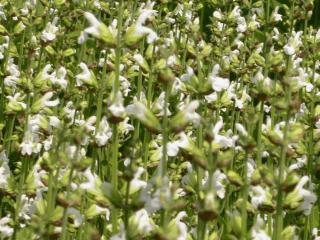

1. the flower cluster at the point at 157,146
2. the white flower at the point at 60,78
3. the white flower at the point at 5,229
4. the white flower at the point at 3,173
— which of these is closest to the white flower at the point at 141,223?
the flower cluster at the point at 157,146

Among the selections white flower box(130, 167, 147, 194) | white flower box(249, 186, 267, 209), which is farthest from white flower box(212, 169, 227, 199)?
white flower box(130, 167, 147, 194)

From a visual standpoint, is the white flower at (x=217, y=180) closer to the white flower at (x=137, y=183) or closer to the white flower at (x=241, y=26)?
the white flower at (x=137, y=183)

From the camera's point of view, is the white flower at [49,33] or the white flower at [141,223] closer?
the white flower at [141,223]

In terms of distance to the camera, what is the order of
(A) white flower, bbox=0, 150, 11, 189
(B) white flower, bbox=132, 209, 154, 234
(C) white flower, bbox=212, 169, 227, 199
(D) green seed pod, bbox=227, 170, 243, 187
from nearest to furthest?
(B) white flower, bbox=132, 209, 154, 234 → (C) white flower, bbox=212, 169, 227, 199 → (D) green seed pod, bbox=227, 170, 243, 187 → (A) white flower, bbox=0, 150, 11, 189

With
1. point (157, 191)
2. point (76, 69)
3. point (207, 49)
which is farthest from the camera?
point (76, 69)

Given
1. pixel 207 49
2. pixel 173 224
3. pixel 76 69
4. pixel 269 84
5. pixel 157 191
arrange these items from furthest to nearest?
pixel 76 69 → pixel 207 49 → pixel 269 84 → pixel 173 224 → pixel 157 191

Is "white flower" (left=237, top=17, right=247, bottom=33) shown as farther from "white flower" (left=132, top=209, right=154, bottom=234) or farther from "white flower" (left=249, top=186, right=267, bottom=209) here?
"white flower" (left=132, top=209, right=154, bottom=234)

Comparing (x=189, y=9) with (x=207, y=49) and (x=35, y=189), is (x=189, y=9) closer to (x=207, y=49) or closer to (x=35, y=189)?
(x=207, y=49)

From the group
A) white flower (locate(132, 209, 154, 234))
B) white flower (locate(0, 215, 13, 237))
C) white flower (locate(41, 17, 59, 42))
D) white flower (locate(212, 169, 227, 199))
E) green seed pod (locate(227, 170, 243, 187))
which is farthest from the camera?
white flower (locate(41, 17, 59, 42))

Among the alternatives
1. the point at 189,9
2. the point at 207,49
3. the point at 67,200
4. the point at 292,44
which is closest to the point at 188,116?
the point at 67,200

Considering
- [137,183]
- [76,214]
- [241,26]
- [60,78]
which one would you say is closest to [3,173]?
[76,214]

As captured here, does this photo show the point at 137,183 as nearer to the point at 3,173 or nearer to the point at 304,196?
the point at 304,196
